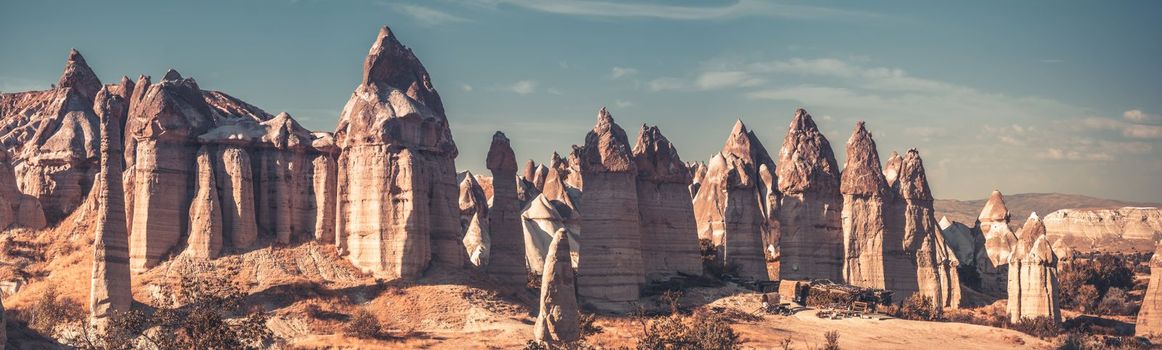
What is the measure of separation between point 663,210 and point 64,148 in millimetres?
24913

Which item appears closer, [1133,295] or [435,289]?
[435,289]

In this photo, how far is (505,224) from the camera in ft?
181

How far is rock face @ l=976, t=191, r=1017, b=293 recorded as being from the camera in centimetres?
8056

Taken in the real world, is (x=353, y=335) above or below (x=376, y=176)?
below

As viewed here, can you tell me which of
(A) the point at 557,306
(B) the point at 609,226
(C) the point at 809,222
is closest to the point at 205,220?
(B) the point at 609,226

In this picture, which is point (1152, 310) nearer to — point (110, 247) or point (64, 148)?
point (110, 247)

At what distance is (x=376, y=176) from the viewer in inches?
2035

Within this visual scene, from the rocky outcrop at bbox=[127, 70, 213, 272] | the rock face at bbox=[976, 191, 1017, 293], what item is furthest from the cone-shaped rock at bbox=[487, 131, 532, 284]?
the rock face at bbox=[976, 191, 1017, 293]

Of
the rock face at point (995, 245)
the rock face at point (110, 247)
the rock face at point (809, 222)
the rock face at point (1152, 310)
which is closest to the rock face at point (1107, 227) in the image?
the rock face at point (995, 245)

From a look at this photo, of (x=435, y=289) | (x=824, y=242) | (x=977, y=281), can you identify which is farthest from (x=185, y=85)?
(x=977, y=281)

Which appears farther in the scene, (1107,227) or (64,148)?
(1107,227)

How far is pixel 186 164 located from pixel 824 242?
28.5m

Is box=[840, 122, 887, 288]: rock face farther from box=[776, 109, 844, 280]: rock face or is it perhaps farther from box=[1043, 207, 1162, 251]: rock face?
box=[1043, 207, 1162, 251]: rock face

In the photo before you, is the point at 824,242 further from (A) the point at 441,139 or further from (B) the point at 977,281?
(A) the point at 441,139
